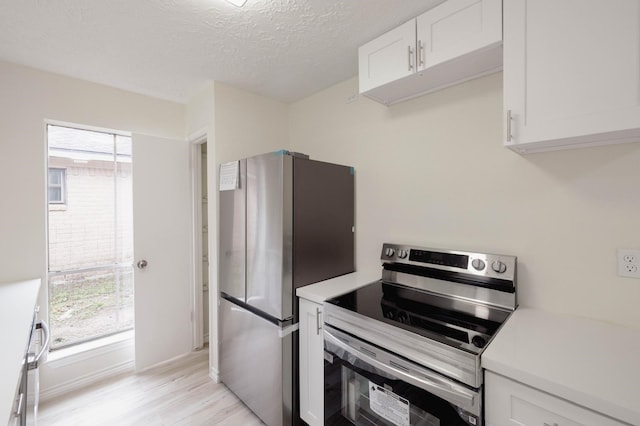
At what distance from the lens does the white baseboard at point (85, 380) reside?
7.08 feet

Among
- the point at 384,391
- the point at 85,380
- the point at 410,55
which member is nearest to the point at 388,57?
the point at 410,55

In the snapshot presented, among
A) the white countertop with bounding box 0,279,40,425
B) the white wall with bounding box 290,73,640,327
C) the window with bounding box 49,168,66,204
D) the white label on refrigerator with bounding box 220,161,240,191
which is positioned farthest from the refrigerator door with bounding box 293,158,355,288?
the window with bounding box 49,168,66,204

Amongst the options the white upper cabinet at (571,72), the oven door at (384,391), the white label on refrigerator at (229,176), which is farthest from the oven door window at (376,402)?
the white label on refrigerator at (229,176)

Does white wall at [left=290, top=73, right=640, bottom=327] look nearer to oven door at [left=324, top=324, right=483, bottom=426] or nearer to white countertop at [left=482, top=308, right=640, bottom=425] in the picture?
white countertop at [left=482, top=308, right=640, bottom=425]

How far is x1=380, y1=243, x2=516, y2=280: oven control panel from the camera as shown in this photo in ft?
4.77

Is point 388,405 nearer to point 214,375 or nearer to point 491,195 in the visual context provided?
point 491,195

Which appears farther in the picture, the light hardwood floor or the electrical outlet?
the light hardwood floor

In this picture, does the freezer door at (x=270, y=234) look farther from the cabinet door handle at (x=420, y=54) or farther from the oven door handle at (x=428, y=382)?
the cabinet door handle at (x=420, y=54)

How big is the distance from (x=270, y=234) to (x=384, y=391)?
3.41ft

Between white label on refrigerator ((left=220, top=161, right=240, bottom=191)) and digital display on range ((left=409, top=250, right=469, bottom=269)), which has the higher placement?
white label on refrigerator ((left=220, top=161, right=240, bottom=191))

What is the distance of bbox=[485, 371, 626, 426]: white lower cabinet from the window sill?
9.28 feet

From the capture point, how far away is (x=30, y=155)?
6.87 ft

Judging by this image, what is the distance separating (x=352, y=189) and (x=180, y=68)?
5.16 ft

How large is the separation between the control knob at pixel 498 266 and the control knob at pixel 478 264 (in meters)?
0.05
